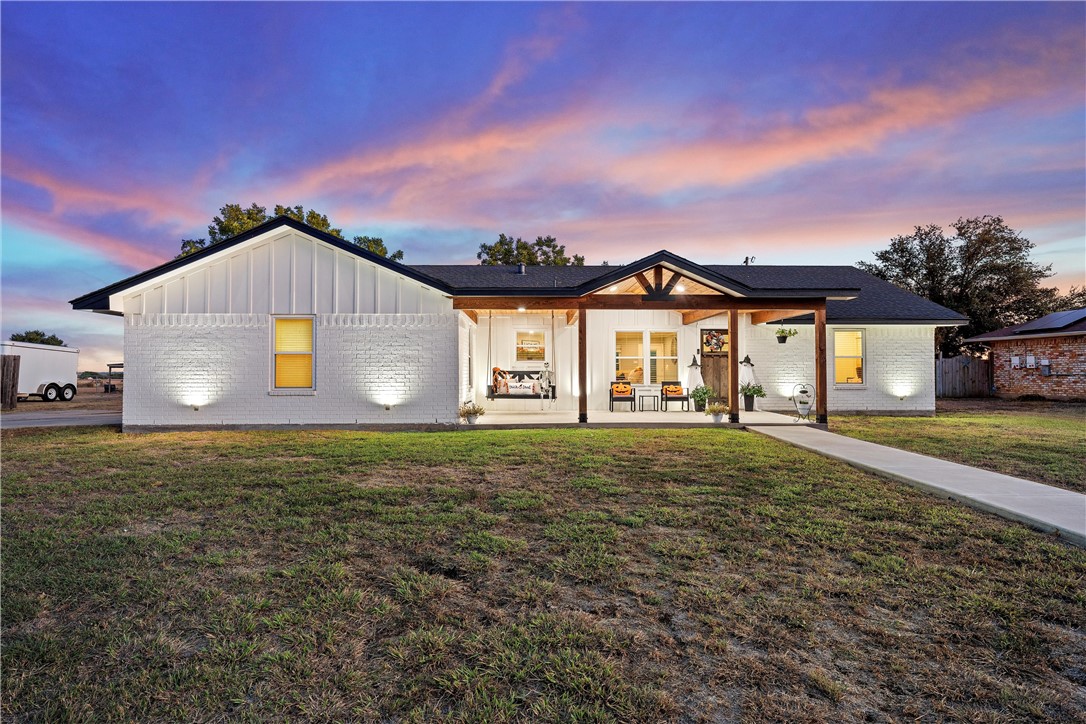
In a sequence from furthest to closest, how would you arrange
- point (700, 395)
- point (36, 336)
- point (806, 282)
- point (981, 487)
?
point (36, 336), point (806, 282), point (700, 395), point (981, 487)

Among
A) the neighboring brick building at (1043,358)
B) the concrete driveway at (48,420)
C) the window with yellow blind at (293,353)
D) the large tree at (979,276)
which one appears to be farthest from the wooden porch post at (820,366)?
the large tree at (979,276)

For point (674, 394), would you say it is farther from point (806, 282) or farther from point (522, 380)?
point (806, 282)

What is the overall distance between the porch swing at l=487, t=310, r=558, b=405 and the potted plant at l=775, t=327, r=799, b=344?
6.13 metres

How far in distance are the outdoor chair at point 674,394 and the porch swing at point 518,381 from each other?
115 inches

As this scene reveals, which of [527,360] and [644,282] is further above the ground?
[644,282]

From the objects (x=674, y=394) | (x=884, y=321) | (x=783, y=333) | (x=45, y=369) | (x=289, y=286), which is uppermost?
(x=289, y=286)

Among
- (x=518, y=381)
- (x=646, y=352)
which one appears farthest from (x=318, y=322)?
(x=646, y=352)

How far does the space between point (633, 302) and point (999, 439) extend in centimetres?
678

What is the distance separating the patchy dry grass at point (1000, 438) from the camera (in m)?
5.85

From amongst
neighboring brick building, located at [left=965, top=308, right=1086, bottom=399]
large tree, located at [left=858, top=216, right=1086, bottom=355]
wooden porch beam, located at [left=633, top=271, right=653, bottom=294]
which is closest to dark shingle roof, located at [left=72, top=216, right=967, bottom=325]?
wooden porch beam, located at [left=633, top=271, right=653, bottom=294]

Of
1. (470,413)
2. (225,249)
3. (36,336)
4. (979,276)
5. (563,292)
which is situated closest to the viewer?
(225,249)

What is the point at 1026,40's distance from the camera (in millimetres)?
11031

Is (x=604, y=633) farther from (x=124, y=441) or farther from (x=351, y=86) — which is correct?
(x=351, y=86)

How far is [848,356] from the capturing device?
1352cm
